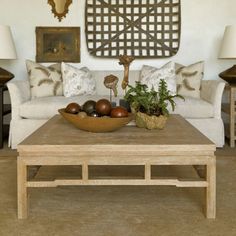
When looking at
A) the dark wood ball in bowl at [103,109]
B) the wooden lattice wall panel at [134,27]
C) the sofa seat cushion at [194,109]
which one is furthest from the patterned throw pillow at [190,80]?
the dark wood ball in bowl at [103,109]

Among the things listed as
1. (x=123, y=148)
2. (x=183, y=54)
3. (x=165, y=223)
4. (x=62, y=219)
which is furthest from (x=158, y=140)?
(x=183, y=54)

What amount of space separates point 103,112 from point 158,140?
1.39ft

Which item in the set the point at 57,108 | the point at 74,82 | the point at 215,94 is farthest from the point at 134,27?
the point at 57,108

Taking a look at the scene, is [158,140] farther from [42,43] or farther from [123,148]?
[42,43]

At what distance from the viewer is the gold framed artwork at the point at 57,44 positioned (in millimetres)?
4059

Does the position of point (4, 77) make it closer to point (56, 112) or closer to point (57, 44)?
point (56, 112)

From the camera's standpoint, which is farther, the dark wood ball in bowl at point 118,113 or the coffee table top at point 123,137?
the dark wood ball in bowl at point 118,113

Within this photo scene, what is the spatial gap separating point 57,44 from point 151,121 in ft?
7.95

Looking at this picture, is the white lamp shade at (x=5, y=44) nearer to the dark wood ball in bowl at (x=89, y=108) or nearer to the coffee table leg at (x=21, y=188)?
the dark wood ball in bowl at (x=89, y=108)

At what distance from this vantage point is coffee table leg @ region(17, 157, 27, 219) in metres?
1.63

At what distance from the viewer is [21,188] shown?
1654mm

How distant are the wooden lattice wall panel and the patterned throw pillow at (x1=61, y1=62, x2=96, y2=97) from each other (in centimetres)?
60

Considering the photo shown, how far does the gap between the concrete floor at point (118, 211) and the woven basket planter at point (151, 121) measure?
1.29ft

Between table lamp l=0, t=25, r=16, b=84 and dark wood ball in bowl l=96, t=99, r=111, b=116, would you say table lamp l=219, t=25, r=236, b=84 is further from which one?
table lamp l=0, t=25, r=16, b=84
